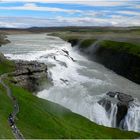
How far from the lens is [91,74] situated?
11162 centimetres

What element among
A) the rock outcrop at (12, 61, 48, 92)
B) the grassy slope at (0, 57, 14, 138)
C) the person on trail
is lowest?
the rock outcrop at (12, 61, 48, 92)

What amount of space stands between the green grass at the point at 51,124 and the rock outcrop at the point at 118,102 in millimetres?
10571

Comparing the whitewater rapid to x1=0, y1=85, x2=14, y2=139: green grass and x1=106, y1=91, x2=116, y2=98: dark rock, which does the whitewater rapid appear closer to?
x1=106, y1=91, x2=116, y2=98: dark rock

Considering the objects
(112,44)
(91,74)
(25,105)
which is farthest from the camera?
(112,44)

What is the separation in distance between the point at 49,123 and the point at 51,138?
4.81 metres

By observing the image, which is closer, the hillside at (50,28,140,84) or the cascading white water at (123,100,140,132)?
the cascading white water at (123,100,140,132)

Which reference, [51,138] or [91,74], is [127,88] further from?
[51,138]

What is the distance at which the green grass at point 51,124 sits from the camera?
4853 cm

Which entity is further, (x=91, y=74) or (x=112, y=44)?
(x=112, y=44)

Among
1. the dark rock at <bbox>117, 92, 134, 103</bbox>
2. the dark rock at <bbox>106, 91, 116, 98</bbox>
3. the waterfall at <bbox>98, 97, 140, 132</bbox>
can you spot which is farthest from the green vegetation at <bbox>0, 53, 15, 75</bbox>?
the dark rock at <bbox>117, 92, 134, 103</bbox>

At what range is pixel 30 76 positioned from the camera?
8656cm

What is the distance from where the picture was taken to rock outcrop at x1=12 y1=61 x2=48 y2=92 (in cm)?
8312

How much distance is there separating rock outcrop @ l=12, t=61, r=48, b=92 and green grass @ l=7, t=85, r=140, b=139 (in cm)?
1621

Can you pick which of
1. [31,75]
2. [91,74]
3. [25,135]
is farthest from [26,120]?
[91,74]
